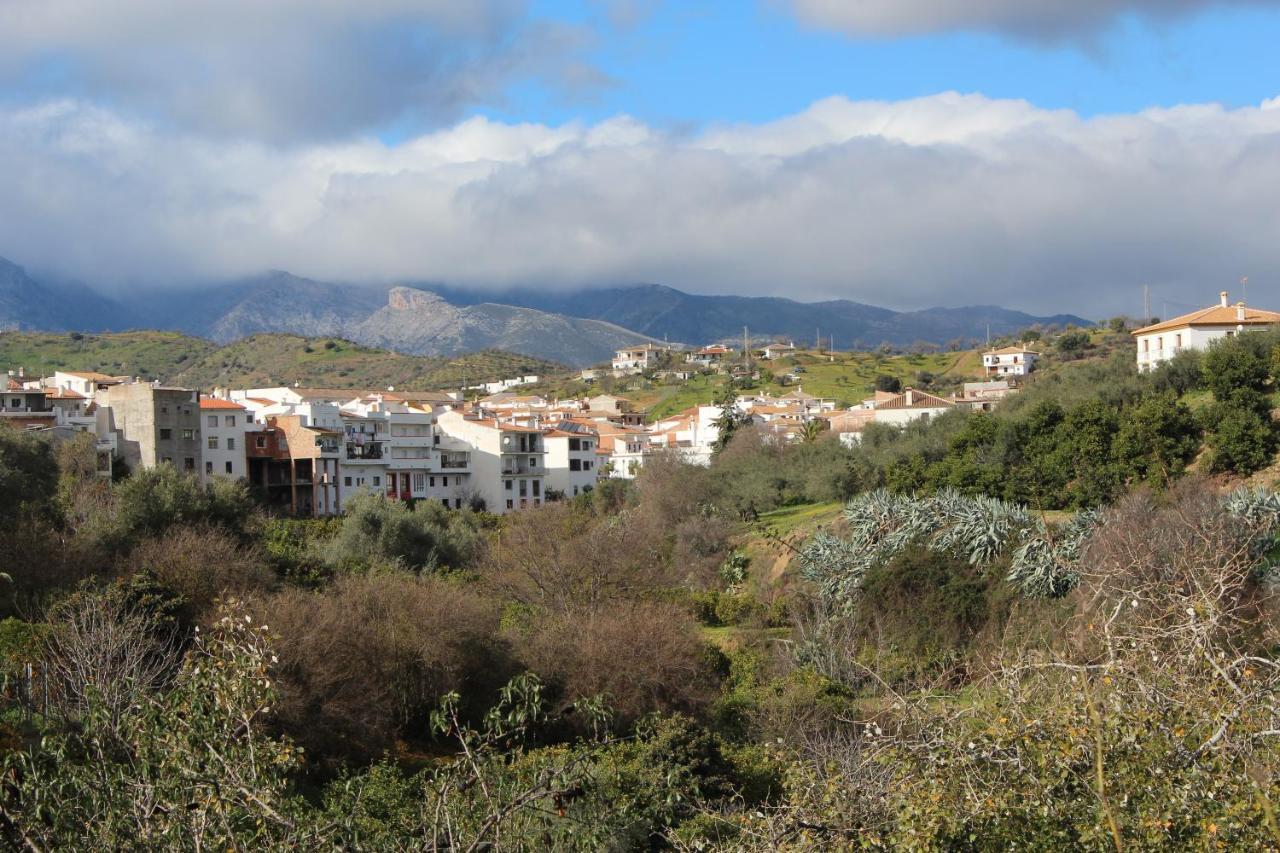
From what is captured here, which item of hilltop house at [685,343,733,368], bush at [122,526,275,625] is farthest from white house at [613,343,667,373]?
bush at [122,526,275,625]

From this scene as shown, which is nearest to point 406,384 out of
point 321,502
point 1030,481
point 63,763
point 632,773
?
point 321,502

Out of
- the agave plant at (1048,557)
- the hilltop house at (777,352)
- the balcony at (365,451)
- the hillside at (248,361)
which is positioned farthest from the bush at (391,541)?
the hilltop house at (777,352)

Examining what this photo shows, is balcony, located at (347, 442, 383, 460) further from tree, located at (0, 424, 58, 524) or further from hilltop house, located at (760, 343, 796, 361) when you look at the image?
hilltop house, located at (760, 343, 796, 361)

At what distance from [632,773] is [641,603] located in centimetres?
1434

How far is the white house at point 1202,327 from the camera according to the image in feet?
183

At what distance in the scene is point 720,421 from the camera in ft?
248

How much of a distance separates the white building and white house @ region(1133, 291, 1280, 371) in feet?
144

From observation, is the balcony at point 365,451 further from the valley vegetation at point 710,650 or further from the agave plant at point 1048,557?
the agave plant at point 1048,557

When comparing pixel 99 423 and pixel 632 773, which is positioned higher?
pixel 99 423

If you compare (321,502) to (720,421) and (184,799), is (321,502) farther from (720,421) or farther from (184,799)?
(184,799)

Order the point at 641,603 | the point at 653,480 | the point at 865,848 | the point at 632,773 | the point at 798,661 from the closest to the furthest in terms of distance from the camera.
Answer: the point at 865,848 < the point at 632,773 < the point at 798,661 < the point at 641,603 < the point at 653,480

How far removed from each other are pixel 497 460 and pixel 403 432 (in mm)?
5741

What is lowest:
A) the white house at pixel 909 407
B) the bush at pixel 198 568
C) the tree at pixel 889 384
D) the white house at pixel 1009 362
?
the bush at pixel 198 568

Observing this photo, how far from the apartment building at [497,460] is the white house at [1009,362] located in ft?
148
